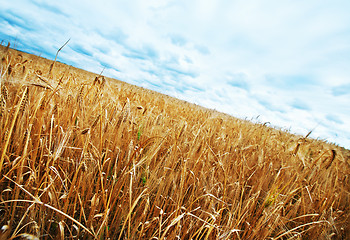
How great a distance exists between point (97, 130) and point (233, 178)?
125cm

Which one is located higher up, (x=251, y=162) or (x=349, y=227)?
(x=251, y=162)

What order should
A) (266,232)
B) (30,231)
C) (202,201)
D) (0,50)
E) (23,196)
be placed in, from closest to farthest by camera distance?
(30,231) < (23,196) < (266,232) < (202,201) < (0,50)

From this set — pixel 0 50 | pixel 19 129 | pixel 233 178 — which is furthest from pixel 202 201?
pixel 0 50

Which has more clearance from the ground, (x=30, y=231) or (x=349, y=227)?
(x=349, y=227)

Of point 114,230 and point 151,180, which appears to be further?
point 151,180

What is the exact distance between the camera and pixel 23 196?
0.89 m

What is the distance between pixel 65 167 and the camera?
1.06 m

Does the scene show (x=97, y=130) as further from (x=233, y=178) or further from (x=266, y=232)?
(x=266, y=232)

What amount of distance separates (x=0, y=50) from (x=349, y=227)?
135 inches

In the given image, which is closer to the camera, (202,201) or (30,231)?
Result: (30,231)

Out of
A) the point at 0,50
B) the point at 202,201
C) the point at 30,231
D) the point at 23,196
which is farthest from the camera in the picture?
the point at 0,50

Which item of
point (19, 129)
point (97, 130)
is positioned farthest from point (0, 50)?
point (97, 130)

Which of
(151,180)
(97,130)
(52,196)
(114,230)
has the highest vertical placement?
(97,130)

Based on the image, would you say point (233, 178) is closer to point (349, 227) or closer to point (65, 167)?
point (349, 227)
